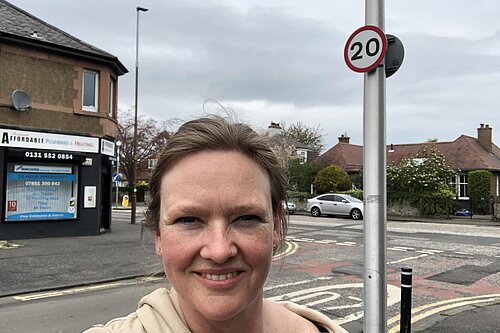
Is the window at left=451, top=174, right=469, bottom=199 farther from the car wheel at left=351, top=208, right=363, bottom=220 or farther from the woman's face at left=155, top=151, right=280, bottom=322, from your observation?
the woman's face at left=155, top=151, right=280, bottom=322

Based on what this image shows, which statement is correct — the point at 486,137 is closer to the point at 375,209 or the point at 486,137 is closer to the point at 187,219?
the point at 375,209

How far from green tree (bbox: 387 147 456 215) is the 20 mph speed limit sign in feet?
87.7

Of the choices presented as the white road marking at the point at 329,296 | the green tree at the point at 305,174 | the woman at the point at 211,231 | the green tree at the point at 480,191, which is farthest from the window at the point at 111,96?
the green tree at the point at 480,191

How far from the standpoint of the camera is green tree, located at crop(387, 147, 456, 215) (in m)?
28.7

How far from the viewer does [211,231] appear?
3.77 feet

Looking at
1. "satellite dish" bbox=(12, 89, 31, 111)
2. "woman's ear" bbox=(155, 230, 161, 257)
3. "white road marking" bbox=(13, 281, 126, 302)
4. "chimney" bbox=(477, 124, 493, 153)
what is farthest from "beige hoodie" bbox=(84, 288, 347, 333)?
"chimney" bbox=(477, 124, 493, 153)

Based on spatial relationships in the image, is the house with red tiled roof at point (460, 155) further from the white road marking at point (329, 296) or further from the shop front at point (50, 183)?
the shop front at point (50, 183)

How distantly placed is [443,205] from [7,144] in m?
25.1

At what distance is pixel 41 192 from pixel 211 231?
50.2ft

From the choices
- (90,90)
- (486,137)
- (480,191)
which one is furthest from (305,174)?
(90,90)

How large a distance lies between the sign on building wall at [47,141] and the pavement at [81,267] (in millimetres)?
3011

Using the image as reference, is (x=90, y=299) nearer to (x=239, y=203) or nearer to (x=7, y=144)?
(x=239, y=203)

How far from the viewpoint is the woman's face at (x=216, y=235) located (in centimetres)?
113

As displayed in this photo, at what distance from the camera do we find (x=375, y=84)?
422cm
